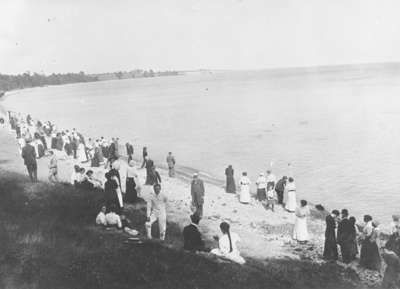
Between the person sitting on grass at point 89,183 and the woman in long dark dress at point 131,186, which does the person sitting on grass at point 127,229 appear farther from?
the person sitting on grass at point 89,183

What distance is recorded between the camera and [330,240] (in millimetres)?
13141

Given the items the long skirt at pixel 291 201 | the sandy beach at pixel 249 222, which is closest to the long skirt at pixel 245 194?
the sandy beach at pixel 249 222

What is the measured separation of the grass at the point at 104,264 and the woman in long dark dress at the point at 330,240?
2.05 ft

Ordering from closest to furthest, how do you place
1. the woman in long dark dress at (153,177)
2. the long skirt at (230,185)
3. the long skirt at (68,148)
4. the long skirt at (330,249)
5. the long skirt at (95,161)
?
the long skirt at (330,249) → the woman in long dark dress at (153,177) → the long skirt at (230,185) → the long skirt at (95,161) → the long skirt at (68,148)

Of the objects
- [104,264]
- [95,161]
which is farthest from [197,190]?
[95,161]

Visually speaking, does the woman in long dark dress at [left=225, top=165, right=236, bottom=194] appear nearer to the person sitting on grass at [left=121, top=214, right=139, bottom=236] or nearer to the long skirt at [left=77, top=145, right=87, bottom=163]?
the long skirt at [left=77, top=145, right=87, bottom=163]

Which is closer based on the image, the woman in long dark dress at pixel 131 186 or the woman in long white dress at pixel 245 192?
the woman in long dark dress at pixel 131 186

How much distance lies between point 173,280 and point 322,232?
29.8ft

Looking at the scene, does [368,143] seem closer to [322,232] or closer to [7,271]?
[322,232]

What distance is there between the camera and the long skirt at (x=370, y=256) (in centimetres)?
1244

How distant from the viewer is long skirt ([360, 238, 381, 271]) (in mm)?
12438

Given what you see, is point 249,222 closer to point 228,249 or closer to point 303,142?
point 228,249

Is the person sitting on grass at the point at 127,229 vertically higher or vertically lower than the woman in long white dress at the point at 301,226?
higher

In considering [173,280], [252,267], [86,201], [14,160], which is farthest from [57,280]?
[14,160]
